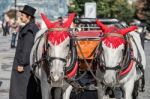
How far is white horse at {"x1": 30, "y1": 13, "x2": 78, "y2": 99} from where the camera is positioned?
8.68 m

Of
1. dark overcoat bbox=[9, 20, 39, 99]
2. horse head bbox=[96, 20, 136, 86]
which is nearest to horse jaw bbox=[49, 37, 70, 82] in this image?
horse head bbox=[96, 20, 136, 86]

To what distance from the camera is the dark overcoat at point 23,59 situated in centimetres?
1022

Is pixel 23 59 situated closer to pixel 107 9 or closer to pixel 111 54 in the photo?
pixel 111 54

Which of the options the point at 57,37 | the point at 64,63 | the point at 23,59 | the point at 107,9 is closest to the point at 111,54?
the point at 64,63


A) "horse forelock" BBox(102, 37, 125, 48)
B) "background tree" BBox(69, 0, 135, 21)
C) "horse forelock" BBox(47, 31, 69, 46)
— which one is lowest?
"background tree" BBox(69, 0, 135, 21)

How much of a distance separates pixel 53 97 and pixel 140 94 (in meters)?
4.16

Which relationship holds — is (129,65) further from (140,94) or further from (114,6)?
(114,6)

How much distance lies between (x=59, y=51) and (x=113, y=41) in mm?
869

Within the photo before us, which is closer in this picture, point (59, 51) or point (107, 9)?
point (59, 51)

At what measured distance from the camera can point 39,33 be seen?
10219 mm

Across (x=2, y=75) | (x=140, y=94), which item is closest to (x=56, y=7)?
(x=2, y=75)

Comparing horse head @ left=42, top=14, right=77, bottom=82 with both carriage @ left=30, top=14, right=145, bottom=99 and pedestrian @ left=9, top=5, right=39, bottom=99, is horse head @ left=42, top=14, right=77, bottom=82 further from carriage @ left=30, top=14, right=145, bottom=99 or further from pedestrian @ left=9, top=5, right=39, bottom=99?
pedestrian @ left=9, top=5, right=39, bottom=99

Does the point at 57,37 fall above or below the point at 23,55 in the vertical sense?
above

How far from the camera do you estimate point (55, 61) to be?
866cm
